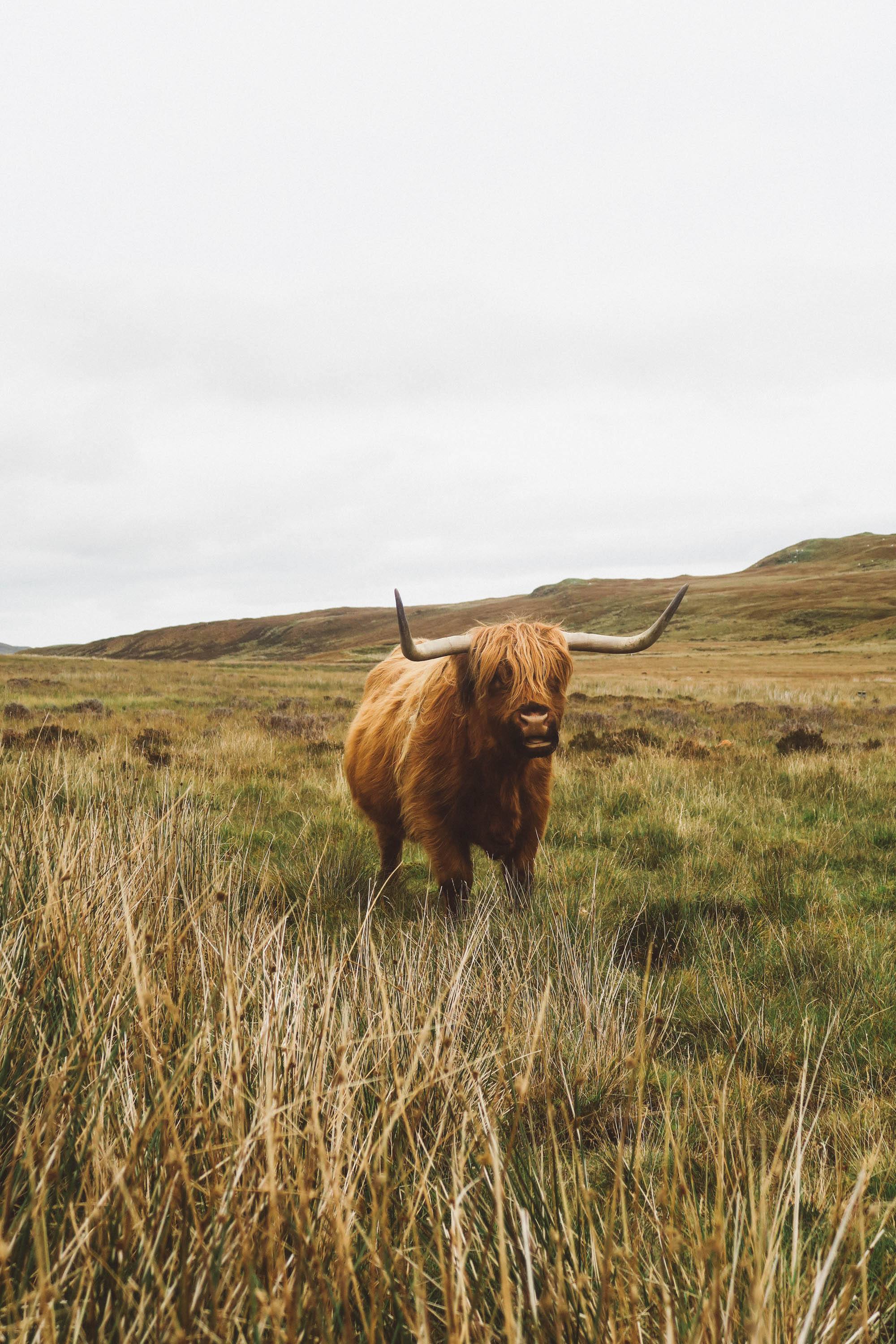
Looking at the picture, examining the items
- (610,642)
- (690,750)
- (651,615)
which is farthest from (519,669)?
(651,615)

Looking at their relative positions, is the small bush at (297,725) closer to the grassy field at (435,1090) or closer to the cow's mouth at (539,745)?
the grassy field at (435,1090)

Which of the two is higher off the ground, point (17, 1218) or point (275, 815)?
point (17, 1218)

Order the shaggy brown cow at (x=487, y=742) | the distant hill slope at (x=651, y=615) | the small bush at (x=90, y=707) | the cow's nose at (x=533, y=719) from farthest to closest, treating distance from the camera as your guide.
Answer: the distant hill slope at (x=651, y=615) → the small bush at (x=90, y=707) → the shaggy brown cow at (x=487, y=742) → the cow's nose at (x=533, y=719)

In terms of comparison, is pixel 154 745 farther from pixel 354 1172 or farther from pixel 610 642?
pixel 354 1172

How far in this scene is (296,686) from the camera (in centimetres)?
2670

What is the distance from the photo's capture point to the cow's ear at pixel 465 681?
3723 mm

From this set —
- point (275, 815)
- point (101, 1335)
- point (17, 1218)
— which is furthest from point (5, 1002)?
point (275, 815)

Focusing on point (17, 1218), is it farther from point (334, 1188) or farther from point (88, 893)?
point (88, 893)

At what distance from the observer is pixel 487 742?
3.60 metres

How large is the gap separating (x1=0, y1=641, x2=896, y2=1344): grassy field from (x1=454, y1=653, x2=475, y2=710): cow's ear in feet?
3.72

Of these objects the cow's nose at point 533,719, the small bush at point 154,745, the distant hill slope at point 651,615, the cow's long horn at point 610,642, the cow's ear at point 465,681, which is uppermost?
the distant hill slope at point 651,615

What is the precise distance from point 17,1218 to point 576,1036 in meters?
1.78

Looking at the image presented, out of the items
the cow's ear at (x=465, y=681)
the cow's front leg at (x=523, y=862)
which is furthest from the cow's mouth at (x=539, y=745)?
the cow's front leg at (x=523, y=862)

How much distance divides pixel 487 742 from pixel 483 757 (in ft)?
0.48
